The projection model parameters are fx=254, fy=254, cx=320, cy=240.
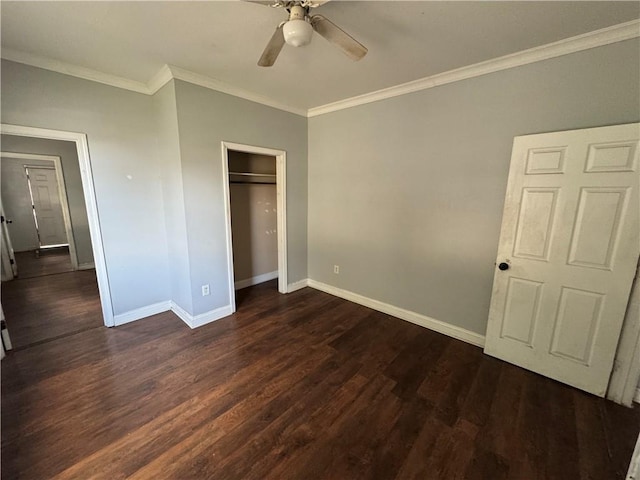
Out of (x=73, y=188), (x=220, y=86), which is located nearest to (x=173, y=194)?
(x=220, y=86)

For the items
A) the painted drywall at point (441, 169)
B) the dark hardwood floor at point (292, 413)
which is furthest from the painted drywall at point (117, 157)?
the painted drywall at point (441, 169)

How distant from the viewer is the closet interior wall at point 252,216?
3.94m

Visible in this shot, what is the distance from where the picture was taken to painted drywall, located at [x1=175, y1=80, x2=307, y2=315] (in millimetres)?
2605

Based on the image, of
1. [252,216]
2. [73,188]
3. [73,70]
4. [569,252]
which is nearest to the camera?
[569,252]

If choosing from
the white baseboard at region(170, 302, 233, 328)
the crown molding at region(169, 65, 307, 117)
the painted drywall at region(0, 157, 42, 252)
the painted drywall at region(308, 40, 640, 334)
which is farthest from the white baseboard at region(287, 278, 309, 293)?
the painted drywall at region(0, 157, 42, 252)

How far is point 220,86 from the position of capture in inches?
108

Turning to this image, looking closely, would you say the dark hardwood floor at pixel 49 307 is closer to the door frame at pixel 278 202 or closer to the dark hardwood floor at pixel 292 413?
the dark hardwood floor at pixel 292 413

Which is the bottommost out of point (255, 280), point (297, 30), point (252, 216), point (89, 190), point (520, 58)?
point (255, 280)

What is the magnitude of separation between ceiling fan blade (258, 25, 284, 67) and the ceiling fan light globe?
0.07m

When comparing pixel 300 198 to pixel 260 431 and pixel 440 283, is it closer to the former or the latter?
pixel 440 283

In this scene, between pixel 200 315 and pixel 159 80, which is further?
pixel 200 315

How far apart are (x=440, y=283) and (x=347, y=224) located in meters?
1.38

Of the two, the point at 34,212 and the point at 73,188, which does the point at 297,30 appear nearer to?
the point at 73,188

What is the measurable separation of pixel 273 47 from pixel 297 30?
27cm
